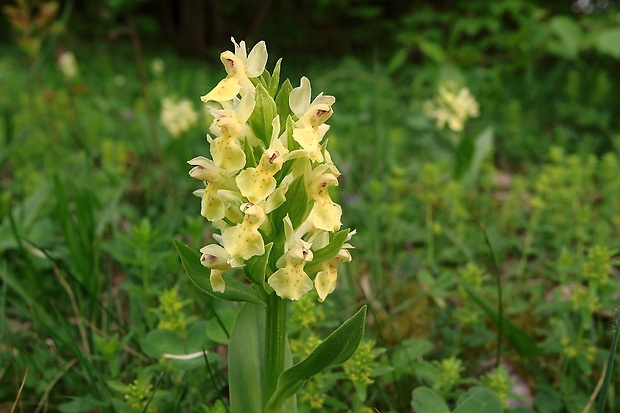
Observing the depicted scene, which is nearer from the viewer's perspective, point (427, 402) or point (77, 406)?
point (427, 402)

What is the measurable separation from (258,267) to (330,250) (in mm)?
109

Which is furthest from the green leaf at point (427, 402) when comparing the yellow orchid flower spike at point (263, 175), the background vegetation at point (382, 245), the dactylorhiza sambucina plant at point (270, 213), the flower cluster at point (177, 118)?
the flower cluster at point (177, 118)

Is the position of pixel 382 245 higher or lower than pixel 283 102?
lower

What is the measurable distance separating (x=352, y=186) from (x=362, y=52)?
522 centimetres

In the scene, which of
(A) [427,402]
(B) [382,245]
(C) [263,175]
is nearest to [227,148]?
(C) [263,175]

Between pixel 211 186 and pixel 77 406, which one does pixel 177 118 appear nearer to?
pixel 77 406

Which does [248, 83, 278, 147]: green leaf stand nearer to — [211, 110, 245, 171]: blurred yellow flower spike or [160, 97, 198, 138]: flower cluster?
[211, 110, 245, 171]: blurred yellow flower spike

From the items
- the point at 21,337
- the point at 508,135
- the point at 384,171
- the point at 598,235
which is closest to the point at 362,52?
the point at 508,135

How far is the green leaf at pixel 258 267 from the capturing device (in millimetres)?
845

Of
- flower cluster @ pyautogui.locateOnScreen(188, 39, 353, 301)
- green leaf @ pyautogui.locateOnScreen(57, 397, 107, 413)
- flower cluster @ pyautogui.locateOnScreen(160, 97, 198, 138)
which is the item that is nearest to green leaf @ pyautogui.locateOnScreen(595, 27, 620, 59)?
flower cluster @ pyautogui.locateOnScreen(160, 97, 198, 138)

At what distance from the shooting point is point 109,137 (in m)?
3.43

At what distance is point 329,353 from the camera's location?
0.82 m

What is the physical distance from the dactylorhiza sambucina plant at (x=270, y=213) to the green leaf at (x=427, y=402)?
219 millimetres

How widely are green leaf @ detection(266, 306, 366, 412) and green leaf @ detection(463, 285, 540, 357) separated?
0.55 meters
